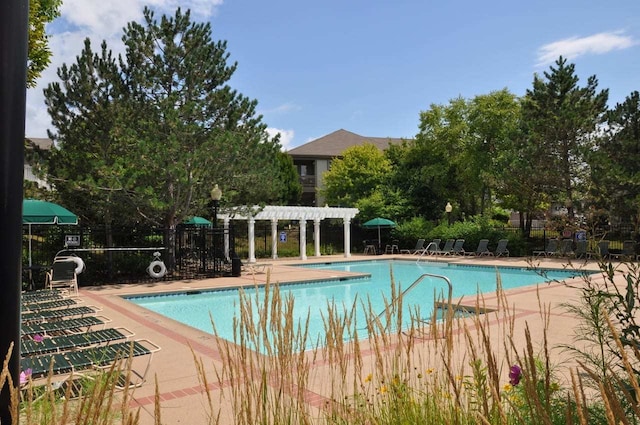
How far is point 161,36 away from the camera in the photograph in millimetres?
13430

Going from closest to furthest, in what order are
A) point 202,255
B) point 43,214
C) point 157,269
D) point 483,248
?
point 43,214, point 157,269, point 202,255, point 483,248

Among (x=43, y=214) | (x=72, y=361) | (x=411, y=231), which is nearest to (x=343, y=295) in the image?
(x=43, y=214)

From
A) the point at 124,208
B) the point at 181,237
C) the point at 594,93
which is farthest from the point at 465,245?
the point at 124,208

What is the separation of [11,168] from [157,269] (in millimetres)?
12304

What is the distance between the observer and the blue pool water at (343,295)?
9.08 metres

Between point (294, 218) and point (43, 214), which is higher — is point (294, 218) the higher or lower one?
the higher one

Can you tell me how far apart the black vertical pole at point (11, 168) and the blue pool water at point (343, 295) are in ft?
15.4

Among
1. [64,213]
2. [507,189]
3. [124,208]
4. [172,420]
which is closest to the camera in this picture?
[172,420]

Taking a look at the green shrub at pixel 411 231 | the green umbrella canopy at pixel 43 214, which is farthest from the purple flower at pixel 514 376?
the green shrub at pixel 411 231

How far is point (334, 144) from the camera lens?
4022 centimetres

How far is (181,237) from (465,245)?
1389 cm

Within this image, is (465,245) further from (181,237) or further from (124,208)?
(124,208)

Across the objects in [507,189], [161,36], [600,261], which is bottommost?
[600,261]

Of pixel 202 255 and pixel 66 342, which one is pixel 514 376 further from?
pixel 202 255
